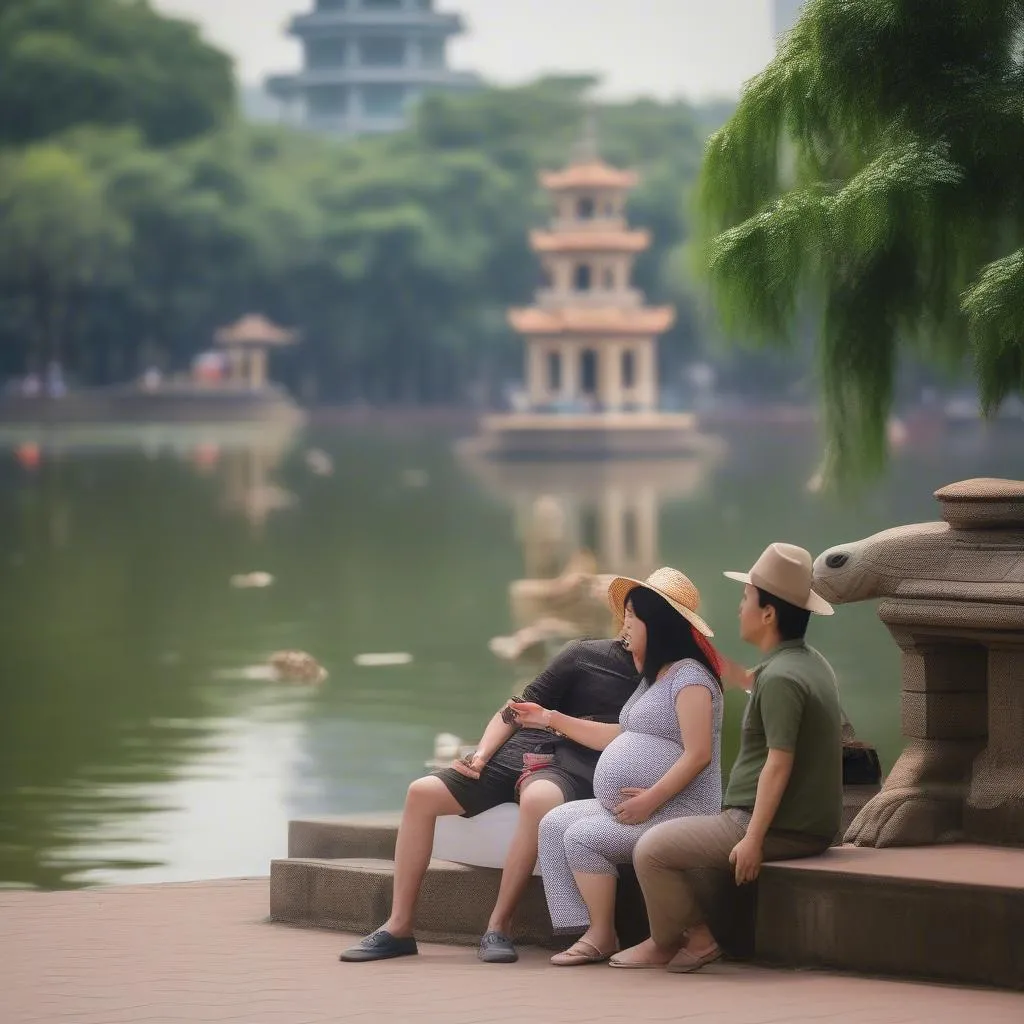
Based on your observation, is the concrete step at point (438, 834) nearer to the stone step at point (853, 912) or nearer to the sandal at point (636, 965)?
the stone step at point (853, 912)

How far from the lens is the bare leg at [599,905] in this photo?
5.03 meters

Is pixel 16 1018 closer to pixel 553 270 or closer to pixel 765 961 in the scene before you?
pixel 765 961

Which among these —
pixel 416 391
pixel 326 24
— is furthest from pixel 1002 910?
pixel 326 24

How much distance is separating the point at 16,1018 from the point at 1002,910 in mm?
1990

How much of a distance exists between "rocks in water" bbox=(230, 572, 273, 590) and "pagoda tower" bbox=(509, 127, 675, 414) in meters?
31.6

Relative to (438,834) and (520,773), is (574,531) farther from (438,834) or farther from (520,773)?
(520,773)

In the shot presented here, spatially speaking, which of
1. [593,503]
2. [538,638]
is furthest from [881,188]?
[593,503]

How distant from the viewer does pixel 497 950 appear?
512 cm

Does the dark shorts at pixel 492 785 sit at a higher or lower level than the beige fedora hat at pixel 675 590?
lower

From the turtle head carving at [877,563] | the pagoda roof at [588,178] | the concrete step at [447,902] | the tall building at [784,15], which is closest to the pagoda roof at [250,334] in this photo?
the pagoda roof at [588,178]

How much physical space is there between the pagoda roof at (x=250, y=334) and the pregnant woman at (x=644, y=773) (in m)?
56.8

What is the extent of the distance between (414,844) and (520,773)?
313 mm

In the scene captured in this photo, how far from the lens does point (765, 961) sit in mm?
4973

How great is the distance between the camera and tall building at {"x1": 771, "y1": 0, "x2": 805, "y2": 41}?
6867 mm
